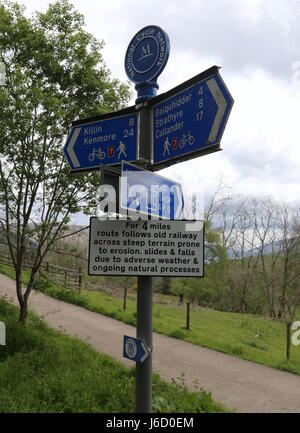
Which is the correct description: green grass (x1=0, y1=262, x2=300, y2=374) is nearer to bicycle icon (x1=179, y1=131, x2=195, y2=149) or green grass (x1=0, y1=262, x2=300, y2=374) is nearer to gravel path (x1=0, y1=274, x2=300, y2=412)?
gravel path (x1=0, y1=274, x2=300, y2=412)

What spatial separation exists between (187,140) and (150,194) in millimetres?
449

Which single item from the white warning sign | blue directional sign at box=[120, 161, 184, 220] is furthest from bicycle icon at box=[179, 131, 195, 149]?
the white warning sign

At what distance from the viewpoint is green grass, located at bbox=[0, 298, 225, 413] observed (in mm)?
4762

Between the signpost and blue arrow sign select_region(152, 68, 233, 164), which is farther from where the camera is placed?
the signpost

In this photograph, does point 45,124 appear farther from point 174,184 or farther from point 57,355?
point 174,184

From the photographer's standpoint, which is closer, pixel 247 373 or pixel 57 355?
pixel 57 355

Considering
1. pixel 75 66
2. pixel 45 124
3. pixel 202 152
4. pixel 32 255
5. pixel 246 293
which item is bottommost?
pixel 246 293

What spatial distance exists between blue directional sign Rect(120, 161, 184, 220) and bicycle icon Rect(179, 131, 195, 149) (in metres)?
0.28

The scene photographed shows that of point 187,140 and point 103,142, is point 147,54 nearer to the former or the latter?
point 103,142

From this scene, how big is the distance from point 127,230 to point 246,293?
120ft

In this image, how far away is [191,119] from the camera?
2.58 meters

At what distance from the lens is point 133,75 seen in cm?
306

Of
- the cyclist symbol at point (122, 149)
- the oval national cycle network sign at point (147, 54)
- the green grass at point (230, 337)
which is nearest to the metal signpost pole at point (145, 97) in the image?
the oval national cycle network sign at point (147, 54)
